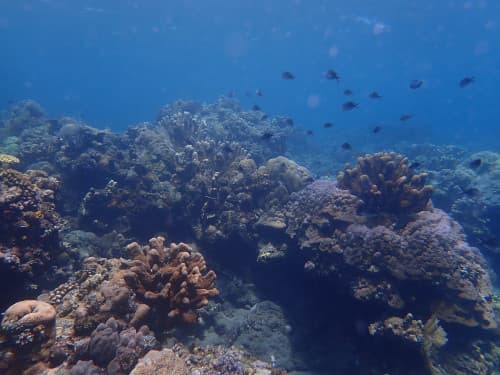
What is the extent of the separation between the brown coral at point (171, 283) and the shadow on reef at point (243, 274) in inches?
1.0

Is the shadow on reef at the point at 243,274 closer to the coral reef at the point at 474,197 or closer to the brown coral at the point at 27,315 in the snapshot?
the brown coral at the point at 27,315

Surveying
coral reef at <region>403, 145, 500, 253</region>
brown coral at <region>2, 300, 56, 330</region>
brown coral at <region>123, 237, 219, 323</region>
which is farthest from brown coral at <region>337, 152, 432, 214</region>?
brown coral at <region>2, 300, 56, 330</region>

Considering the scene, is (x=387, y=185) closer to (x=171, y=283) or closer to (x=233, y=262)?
(x=233, y=262)

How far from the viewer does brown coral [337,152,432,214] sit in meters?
8.10

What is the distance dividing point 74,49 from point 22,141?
11934cm

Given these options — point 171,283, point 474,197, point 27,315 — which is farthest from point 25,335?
point 474,197

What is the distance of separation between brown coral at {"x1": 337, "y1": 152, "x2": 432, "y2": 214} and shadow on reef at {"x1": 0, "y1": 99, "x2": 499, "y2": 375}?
0.04 metres

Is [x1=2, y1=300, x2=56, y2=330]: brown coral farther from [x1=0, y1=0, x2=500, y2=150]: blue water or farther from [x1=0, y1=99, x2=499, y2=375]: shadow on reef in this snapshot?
[x1=0, y1=0, x2=500, y2=150]: blue water

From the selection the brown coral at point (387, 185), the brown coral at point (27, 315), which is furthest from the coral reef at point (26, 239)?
the brown coral at point (387, 185)

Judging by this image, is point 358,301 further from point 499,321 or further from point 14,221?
point 14,221

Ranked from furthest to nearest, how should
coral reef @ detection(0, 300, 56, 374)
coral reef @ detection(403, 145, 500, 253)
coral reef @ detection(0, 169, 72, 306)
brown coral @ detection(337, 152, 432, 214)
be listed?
coral reef @ detection(403, 145, 500, 253) < brown coral @ detection(337, 152, 432, 214) < coral reef @ detection(0, 169, 72, 306) < coral reef @ detection(0, 300, 56, 374)

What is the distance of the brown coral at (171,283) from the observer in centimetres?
504

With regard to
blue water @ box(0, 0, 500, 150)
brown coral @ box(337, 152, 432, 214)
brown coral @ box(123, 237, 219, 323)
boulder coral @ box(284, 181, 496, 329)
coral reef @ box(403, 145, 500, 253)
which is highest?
blue water @ box(0, 0, 500, 150)

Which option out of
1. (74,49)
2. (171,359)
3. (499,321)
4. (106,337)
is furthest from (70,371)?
(74,49)
